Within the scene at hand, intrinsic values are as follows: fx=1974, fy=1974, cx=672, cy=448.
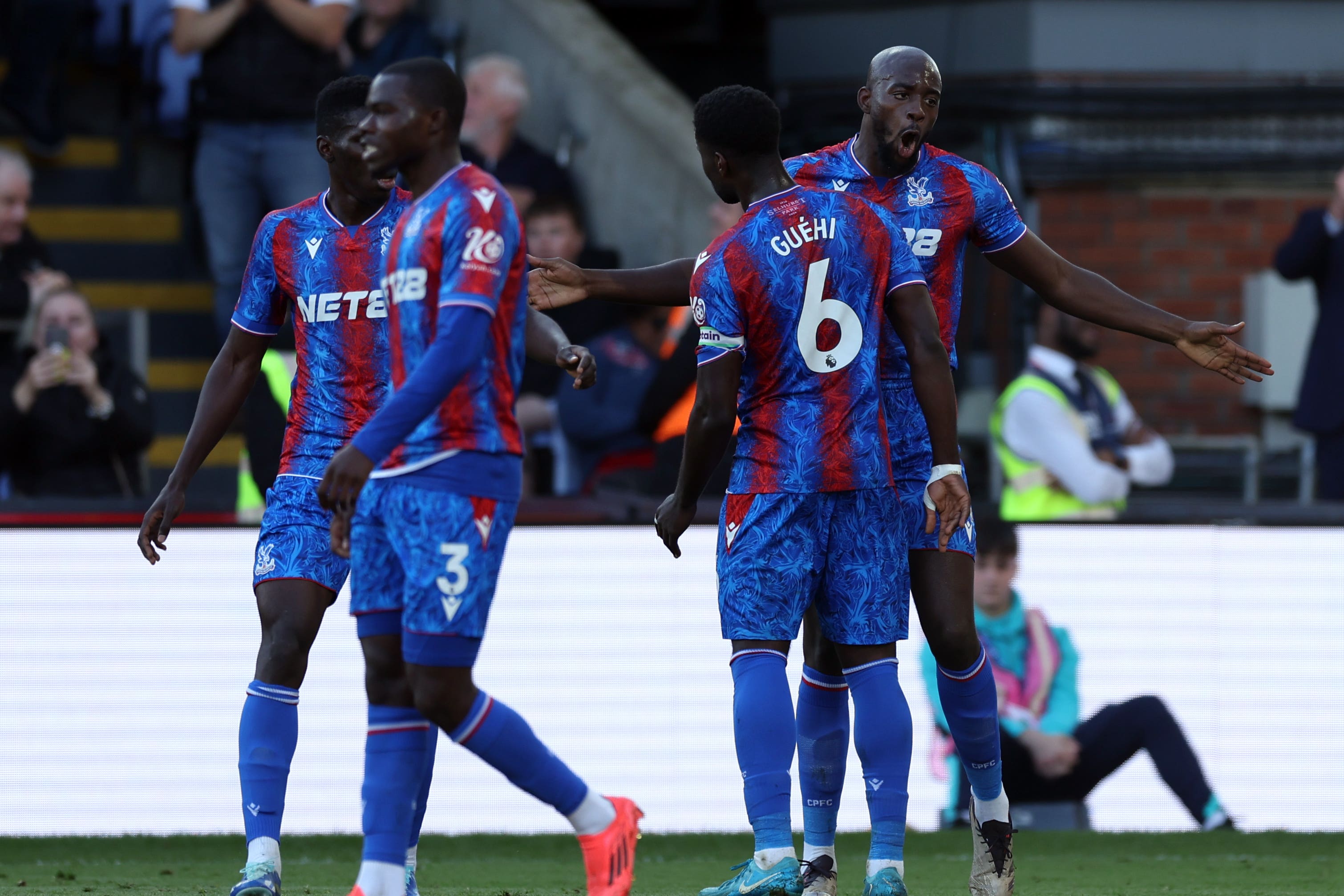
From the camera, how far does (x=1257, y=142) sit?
11547 millimetres

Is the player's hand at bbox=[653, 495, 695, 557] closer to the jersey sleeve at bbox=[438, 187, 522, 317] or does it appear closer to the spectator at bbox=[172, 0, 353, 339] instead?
the jersey sleeve at bbox=[438, 187, 522, 317]

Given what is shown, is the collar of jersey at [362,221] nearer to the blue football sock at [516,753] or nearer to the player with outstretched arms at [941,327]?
the player with outstretched arms at [941,327]

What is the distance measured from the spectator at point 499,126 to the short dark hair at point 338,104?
5.06 m

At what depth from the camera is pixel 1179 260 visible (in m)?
11.6

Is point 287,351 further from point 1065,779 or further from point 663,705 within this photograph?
point 1065,779

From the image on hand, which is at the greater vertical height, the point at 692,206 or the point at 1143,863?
the point at 692,206

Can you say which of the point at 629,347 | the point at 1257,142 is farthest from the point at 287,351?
the point at 1257,142

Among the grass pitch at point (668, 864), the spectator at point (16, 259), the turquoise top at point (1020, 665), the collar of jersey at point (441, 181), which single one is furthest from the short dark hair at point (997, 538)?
the spectator at point (16, 259)

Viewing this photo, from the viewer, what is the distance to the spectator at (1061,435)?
27.5 ft

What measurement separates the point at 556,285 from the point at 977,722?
1663 mm

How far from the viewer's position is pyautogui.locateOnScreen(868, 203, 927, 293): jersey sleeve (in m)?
5.05

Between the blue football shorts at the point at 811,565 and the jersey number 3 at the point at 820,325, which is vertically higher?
the jersey number 3 at the point at 820,325

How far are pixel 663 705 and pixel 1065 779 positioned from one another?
5.17 ft

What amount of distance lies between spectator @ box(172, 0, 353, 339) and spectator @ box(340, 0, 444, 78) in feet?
2.44
